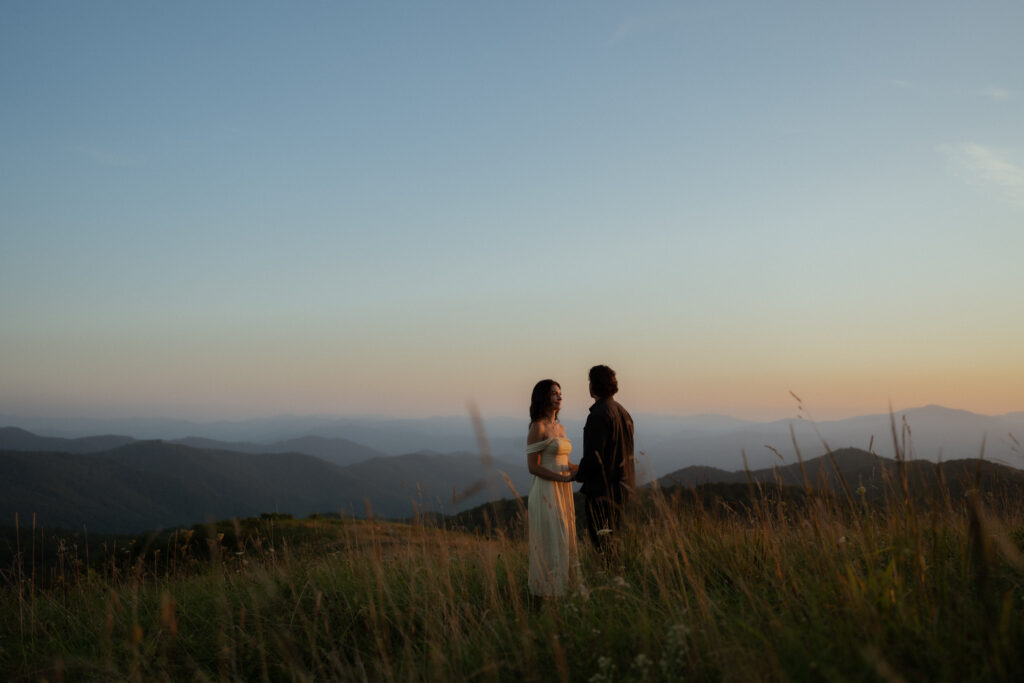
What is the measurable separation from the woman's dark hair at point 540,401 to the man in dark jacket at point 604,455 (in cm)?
52

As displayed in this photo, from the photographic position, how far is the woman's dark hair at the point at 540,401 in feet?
20.0

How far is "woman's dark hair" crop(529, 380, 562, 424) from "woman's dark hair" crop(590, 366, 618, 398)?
53 centimetres

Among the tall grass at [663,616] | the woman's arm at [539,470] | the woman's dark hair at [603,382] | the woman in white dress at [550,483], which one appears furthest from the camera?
the woman's dark hair at [603,382]

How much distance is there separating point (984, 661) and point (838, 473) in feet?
3.22

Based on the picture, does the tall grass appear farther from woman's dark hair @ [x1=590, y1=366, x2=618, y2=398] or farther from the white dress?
woman's dark hair @ [x1=590, y1=366, x2=618, y2=398]

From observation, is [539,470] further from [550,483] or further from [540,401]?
[540,401]

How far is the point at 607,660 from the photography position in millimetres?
2451

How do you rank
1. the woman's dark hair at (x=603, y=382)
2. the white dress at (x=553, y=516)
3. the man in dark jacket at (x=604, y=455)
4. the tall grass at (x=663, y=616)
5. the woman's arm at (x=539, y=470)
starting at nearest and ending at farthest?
the tall grass at (x=663, y=616), the white dress at (x=553, y=516), the woman's arm at (x=539, y=470), the man in dark jacket at (x=604, y=455), the woman's dark hair at (x=603, y=382)

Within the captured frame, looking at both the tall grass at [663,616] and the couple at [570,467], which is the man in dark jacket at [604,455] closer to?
the couple at [570,467]

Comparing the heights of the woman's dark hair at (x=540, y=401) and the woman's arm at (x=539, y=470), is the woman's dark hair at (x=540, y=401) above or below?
above

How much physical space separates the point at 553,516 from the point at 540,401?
3.65ft

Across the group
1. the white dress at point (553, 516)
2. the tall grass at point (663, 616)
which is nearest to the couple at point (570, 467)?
the white dress at point (553, 516)

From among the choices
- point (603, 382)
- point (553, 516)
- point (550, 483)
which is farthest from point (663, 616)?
point (603, 382)

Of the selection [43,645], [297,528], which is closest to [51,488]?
[297,528]
